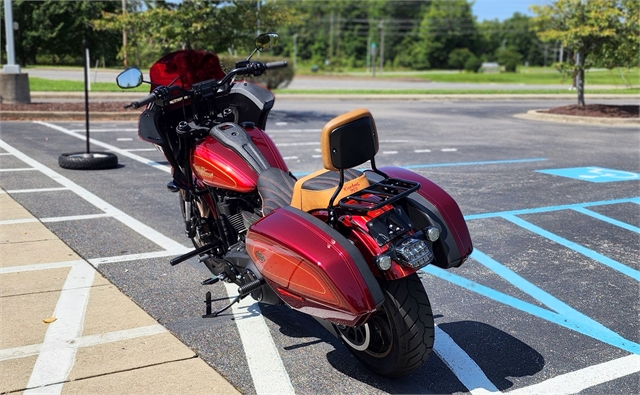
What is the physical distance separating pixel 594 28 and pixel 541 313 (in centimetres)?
1613

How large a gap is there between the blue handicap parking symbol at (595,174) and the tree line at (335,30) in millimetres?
9120

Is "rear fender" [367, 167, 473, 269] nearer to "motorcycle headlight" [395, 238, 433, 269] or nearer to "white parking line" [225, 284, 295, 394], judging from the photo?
"motorcycle headlight" [395, 238, 433, 269]

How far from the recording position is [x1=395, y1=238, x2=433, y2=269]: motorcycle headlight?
3.18 m

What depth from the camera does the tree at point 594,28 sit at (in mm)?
18484

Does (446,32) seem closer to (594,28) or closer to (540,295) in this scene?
(594,28)

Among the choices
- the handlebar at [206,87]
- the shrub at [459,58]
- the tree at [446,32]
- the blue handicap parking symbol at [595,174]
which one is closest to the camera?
the handlebar at [206,87]

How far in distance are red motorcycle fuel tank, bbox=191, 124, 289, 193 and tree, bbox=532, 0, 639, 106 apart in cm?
1658

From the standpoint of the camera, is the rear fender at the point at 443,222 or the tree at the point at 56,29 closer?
the rear fender at the point at 443,222

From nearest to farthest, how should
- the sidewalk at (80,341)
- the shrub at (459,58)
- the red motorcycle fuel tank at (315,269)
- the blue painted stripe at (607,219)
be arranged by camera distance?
the red motorcycle fuel tank at (315,269)
the sidewalk at (80,341)
the blue painted stripe at (607,219)
the shrub at (459,58)

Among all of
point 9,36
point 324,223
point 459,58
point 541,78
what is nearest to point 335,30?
point 459,58

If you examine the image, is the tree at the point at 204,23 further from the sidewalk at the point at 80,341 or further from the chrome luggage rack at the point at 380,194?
the chrome luggage rack at the point at 380,194

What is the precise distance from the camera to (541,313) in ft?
15.2

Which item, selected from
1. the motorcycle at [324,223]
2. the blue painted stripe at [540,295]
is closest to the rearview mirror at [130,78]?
the motorcycle at [324,223]

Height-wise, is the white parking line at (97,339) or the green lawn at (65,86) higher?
the green lawn at (65,86)
